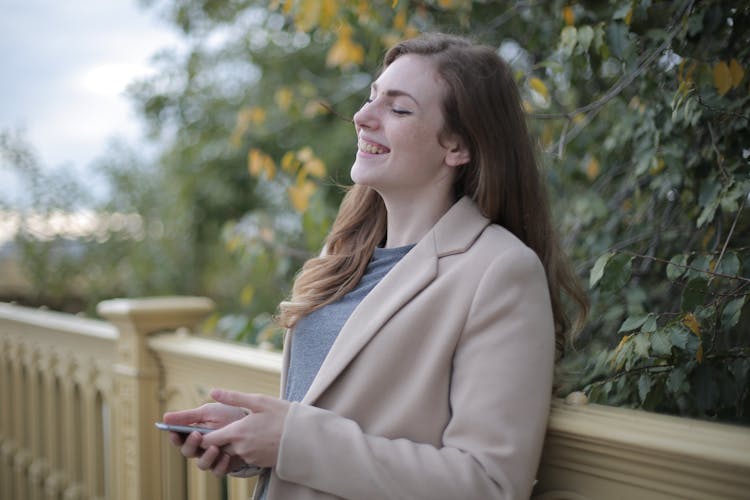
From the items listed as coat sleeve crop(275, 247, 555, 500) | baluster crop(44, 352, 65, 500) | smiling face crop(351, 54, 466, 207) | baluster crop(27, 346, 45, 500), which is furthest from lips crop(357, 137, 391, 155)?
baluster crop(27, 346, 45, 500)

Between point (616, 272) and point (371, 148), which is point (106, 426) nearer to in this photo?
point (371, 148)

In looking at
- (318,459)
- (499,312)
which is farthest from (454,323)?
(318,459)

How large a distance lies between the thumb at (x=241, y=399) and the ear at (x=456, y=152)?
1.89ft

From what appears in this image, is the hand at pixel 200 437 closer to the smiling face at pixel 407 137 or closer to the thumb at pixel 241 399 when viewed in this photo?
the thumb at pixel 241 399

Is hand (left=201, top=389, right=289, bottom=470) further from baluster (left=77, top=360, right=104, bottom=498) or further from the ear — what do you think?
baluster (left=77, top=360, right=104, bottom=498)

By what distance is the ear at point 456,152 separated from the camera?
1.39 meters

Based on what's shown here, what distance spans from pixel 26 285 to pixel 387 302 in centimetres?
694

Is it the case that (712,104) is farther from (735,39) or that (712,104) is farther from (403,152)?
(403,152)

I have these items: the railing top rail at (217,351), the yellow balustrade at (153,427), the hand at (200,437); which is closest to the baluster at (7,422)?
the yellow balustrade at (153,427)

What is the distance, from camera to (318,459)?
1.18 metres

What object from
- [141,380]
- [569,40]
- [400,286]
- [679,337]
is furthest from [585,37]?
[141,380]

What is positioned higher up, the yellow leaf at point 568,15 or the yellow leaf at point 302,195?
the yellow leaf at point 568,15

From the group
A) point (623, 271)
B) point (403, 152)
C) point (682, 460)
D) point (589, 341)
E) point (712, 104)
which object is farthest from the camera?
point (589, 341)

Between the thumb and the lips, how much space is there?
1.70 feet
